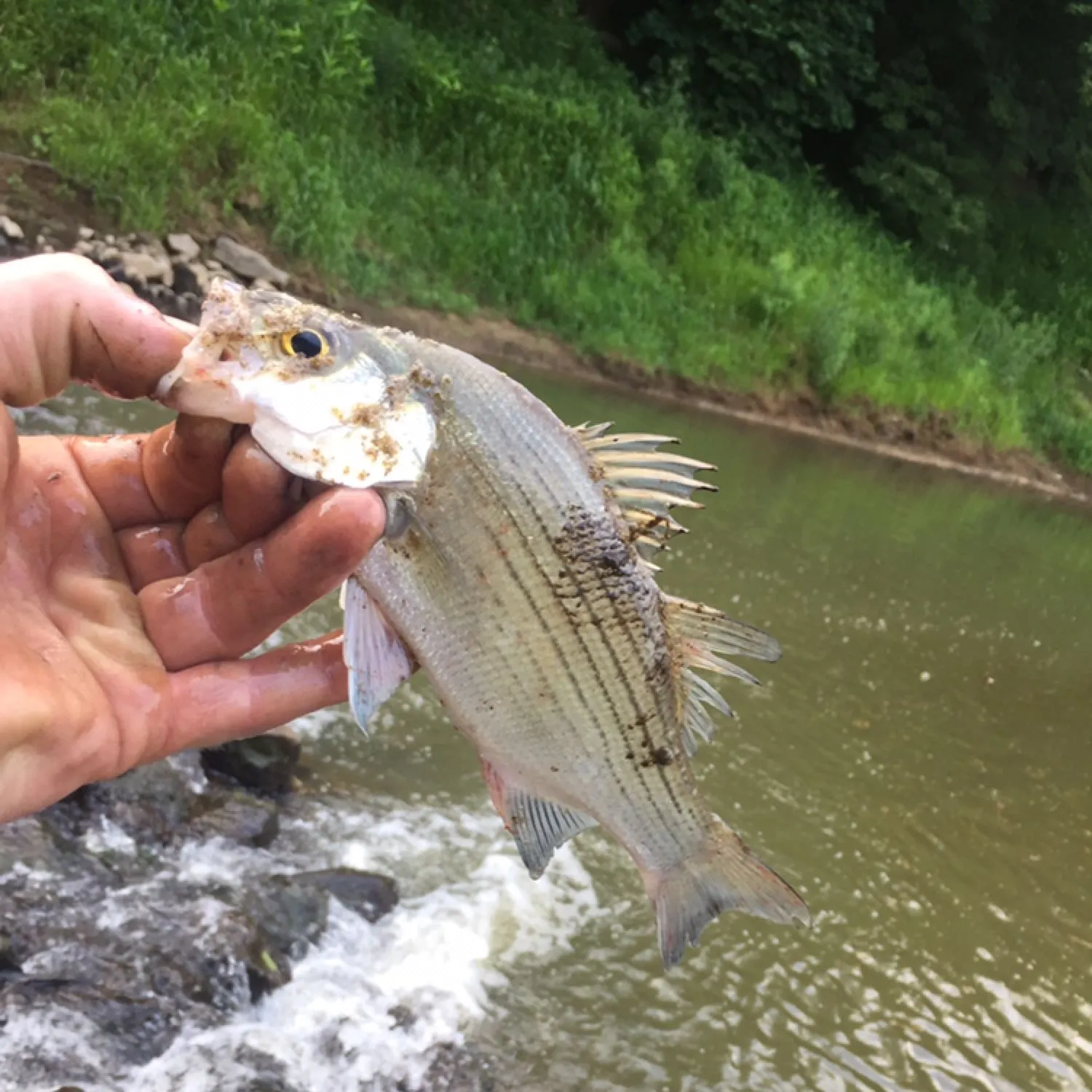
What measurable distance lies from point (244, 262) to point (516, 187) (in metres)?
5.99

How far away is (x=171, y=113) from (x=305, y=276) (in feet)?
7.71

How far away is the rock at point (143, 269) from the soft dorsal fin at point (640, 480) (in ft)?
31.7

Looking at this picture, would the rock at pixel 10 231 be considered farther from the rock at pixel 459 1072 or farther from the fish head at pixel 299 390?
the fish head at pixel 299 390

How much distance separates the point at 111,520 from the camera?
294cm

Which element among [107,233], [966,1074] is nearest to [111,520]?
[966,1074]

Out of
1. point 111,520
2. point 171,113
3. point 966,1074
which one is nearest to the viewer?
point 111,520

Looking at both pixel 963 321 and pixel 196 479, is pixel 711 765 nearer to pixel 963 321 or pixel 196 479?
pixel 196 479

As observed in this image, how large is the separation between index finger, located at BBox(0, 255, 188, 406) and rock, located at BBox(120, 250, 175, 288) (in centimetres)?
929

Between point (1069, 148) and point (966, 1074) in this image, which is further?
point (1069, 148)

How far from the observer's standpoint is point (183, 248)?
12156mm

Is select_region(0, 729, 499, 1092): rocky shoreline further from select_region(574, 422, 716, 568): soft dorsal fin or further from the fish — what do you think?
select_region(574, 422, 716, 568): soft dorsal fin

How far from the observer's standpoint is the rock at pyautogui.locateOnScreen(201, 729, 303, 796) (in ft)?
19.0

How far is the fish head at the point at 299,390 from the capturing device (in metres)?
2.48

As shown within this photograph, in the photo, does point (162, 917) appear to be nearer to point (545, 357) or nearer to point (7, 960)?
point (7, 960)
